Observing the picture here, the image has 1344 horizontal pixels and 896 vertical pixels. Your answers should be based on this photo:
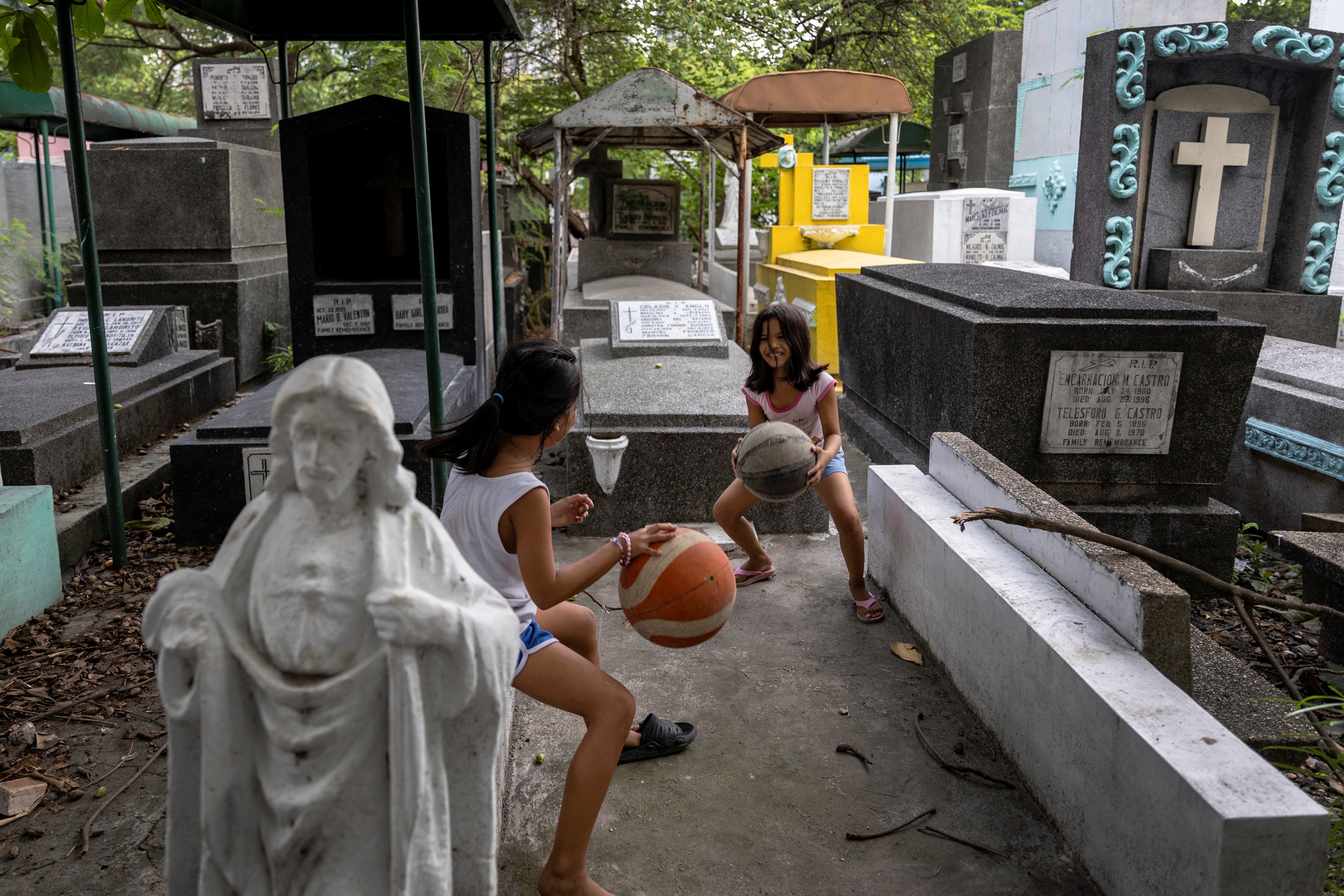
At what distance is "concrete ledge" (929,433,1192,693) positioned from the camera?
2557 mm

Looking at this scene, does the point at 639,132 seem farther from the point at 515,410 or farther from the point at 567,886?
the point at 567,886

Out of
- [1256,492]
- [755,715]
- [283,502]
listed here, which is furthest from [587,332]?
[283,502]

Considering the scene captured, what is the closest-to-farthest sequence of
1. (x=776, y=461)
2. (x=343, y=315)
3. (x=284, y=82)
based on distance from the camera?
(x=776, y=461)
(x=284, y=82)
(x=343, y=315)

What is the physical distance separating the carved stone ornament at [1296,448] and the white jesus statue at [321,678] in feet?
16.4

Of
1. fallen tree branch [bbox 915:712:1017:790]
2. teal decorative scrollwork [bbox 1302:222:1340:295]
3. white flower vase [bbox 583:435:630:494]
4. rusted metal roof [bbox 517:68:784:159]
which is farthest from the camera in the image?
rusted metal roof [bbox 517:68:784:159]

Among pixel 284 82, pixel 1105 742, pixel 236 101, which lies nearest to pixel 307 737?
pixel 1105 742

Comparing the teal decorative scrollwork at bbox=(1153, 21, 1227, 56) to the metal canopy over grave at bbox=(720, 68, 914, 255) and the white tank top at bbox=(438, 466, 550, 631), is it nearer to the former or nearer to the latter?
the metal canopy over grave at bbox=(720, 68, 914, 255)

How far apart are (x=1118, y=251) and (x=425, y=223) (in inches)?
219

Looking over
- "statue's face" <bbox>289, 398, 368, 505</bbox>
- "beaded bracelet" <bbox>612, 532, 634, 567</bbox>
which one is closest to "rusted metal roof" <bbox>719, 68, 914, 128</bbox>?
"beaded bracelet" <bbox>612, 532, 634, 567</bbox>

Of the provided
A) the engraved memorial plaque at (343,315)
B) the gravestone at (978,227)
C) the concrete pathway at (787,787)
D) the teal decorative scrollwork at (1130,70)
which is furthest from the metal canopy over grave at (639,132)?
the concrete pathway at (787,787)

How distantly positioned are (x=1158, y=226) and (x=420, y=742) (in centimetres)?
760

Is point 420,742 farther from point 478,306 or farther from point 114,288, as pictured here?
point 114,288

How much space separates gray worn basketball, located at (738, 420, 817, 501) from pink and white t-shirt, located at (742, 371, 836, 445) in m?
0.38

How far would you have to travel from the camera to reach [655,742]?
10.2ft
